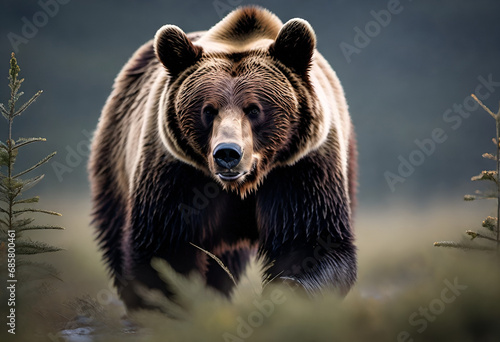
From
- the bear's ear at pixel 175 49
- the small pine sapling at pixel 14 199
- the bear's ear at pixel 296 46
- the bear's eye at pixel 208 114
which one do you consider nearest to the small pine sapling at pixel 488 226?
the bear's ear at pixel 296 46

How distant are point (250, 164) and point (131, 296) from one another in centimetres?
147

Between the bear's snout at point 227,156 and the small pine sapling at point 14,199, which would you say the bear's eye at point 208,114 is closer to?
the bear's snout at point 227,156

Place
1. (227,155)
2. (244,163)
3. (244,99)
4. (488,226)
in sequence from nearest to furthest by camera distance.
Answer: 1. (488,226)
2. (227,155)
3. (244,163)
4. (244,99)

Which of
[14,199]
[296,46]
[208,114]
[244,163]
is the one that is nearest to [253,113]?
[208,114]

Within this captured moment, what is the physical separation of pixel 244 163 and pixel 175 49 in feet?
3.38

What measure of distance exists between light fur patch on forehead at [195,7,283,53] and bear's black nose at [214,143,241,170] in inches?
48.0

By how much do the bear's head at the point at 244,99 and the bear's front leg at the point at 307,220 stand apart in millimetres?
156

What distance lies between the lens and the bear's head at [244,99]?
13.7 ft

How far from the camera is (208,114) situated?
421cm

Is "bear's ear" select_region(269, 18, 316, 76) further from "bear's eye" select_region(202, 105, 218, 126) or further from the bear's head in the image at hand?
"bear's eye" select_region(202, 105, 218, 126)

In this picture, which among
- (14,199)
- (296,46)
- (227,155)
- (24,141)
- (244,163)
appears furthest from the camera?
(296,46)

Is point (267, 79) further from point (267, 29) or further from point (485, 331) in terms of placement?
point (485, 331)

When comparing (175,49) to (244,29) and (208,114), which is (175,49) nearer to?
(208,114)

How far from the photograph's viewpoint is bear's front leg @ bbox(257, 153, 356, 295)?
4426 mm
